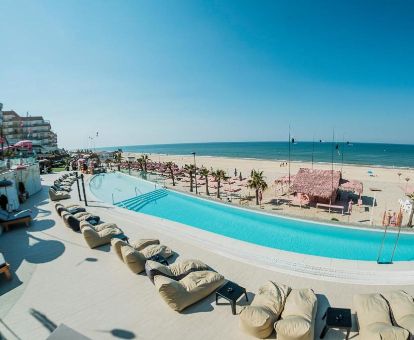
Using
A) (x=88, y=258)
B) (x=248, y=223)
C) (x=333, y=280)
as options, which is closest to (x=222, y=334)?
(x=333, y=280)

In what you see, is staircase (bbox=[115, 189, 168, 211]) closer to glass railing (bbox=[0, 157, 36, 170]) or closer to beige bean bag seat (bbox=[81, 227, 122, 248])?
glass railing (bbox=[0, 157, 36, 170])

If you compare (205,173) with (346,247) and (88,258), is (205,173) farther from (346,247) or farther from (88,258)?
(88,258)

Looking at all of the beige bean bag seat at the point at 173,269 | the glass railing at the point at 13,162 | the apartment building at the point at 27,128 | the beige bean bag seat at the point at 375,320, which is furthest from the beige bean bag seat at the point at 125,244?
the apartment building at the point at 27,128

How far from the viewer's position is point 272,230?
645 inches

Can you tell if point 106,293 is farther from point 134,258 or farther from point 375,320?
point 375,320

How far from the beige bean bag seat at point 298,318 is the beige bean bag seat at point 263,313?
Answer: 7.3 inches

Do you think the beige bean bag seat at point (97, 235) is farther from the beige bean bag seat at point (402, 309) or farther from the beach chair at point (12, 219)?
the beige bean bag seat at point (402, 309)

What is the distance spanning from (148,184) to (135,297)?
72.7 feet

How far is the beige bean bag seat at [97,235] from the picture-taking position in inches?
460

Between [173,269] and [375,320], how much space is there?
572 centimetres

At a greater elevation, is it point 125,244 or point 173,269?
point 125,244

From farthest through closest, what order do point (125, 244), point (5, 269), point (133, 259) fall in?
point (125, 244) < point (133, 259) < point (5, 269)

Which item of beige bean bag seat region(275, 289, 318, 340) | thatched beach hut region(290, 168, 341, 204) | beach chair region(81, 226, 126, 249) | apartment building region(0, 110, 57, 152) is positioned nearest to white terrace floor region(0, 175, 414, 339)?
beach chair region(81, 226, 126, 249)

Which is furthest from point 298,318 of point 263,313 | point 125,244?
point 125,244
